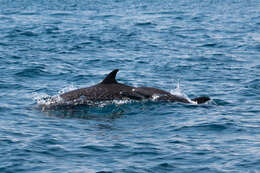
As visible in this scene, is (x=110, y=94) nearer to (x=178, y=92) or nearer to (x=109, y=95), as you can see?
(x=109, y=95)

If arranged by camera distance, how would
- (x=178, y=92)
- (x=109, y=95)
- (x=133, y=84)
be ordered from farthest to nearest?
(x=133, y=84) → (x=178, y=92) → (x=109, y=95)

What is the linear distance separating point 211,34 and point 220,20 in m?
6.93

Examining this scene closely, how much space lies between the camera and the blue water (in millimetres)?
12258

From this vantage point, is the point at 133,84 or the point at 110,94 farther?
the point at 133,84

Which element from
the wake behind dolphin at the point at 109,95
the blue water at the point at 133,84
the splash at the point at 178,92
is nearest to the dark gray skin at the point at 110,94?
the wake behind dolphin at the point at 109,95

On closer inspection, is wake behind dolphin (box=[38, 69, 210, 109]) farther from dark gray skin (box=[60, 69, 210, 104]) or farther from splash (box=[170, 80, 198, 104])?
splash (box=[170, 80, 198, 104])

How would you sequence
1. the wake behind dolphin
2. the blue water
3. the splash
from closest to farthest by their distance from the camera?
1. the blue water
2. the wake behind dolphin
3. the splash

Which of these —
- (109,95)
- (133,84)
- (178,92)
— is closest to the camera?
(109,95)

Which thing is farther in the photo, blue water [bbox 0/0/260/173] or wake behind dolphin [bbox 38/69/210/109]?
wake behind dolphin [bbox 38/69/210/109]

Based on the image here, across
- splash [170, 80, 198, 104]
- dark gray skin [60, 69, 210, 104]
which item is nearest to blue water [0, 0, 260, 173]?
splash [170, 80, 198, 104]

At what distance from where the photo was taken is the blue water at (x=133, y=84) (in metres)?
12.3

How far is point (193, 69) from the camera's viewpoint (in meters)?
23.6

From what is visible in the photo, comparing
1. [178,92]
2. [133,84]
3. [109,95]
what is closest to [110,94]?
[109,95]

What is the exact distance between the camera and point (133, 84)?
21.2 m
